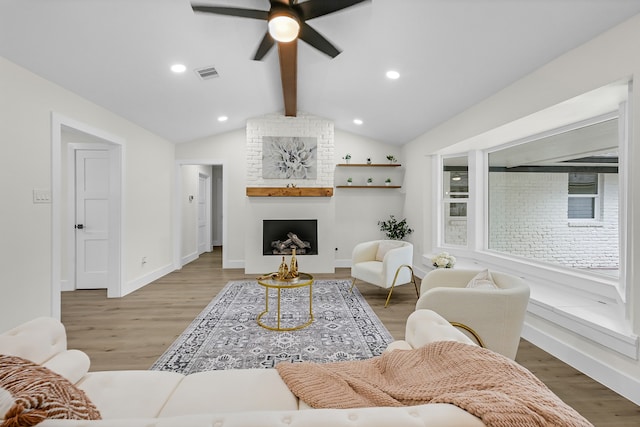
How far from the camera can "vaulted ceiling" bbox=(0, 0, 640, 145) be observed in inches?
82.6

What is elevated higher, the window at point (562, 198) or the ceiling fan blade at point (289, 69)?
→ the ceiling fan blade at point (289, 69)

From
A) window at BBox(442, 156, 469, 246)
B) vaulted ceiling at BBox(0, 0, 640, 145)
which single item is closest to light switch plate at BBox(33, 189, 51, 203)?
vaulted ceiling at BBox(0, 0, 640, 145)

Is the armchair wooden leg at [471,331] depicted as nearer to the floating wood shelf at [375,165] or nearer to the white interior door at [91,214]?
the floating wood shelf at [375,165]

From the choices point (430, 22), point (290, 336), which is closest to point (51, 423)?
point (290, 336)

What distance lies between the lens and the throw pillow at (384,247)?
4266 mm

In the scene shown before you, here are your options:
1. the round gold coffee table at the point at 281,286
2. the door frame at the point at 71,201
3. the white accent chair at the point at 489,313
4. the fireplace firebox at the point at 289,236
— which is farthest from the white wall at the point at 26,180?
the white accent chair at the point at 489,313

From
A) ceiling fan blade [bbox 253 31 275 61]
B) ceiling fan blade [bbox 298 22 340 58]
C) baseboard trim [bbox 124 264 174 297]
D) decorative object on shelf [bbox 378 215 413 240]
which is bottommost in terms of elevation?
baseboard trim [bbox 124 264 174 297]

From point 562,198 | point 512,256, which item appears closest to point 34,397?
point 562,198

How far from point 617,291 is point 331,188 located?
12.7ft

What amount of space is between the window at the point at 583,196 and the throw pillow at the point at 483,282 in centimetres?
146

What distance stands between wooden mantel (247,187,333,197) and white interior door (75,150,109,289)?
2.08 m

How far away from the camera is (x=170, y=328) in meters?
2.96

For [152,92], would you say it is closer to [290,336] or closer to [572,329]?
[290,336]

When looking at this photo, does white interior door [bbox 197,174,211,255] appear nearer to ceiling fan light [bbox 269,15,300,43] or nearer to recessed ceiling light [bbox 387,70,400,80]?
recessed ceiling light [bbox 387,70,400,80]
